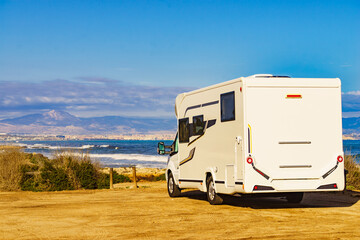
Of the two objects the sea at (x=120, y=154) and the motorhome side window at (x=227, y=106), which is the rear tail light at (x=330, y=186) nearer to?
the motorhome side window at (x=227, y=106)

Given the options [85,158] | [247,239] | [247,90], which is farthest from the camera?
[85,158]

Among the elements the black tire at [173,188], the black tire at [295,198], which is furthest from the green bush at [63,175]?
the black tire at [295,198]

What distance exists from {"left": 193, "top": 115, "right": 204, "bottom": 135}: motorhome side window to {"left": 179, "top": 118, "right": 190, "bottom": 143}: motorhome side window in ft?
1.72

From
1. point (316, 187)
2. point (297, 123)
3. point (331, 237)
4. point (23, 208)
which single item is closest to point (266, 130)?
point (297, 123)

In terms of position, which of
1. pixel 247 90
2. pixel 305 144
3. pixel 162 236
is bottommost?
pixel 162 236

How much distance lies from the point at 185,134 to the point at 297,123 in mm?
4448

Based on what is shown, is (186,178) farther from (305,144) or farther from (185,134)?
(305,144)

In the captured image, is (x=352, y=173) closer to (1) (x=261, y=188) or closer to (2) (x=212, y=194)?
(2) (x=212, y=194)

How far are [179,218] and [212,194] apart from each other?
9.53ft

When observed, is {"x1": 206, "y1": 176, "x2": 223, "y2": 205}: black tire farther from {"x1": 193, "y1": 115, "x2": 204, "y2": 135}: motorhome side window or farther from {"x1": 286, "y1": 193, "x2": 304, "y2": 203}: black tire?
{"x1": 286, "y1": 193, "x2": 304, "y2": 203}: black tire

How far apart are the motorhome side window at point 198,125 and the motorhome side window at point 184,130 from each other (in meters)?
0.52

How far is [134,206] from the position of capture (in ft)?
52.2

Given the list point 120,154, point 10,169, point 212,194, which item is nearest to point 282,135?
point 212,194

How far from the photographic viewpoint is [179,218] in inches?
506
